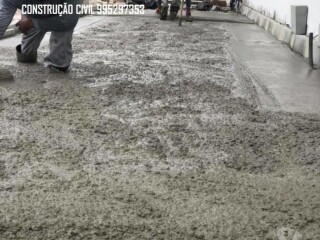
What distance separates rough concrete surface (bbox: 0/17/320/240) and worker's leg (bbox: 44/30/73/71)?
0.55 feet

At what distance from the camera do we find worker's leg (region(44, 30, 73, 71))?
452cm

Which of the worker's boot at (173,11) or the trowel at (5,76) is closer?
the trowel at (5,76)

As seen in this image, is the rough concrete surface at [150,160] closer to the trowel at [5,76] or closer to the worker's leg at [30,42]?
the trowel at [5,76]

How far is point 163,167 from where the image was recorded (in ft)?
7.86

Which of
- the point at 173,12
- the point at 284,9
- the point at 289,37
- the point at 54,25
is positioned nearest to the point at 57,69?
the point at 54,25

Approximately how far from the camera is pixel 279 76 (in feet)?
16.3

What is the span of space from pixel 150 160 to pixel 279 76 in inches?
117

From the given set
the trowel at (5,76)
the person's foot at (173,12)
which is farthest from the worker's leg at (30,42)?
the person's foot at (173,12)

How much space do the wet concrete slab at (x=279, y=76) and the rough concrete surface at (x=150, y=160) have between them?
0.68ft

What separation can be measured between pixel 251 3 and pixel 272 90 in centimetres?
1277

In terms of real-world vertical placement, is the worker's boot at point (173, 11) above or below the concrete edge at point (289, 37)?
above

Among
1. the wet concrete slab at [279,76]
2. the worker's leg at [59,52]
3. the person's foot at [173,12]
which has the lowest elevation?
the wet concrete slab at [279,76]

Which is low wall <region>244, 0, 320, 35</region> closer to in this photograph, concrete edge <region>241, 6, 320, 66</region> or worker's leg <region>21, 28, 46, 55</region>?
concrete edge <region>241, 6, 320, 66</region>

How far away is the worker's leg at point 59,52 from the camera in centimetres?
452
